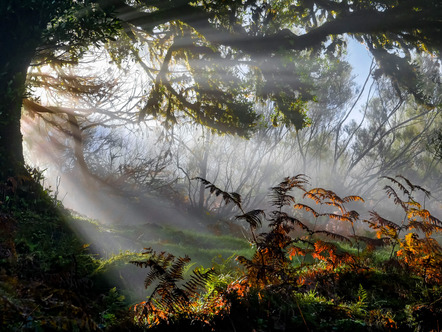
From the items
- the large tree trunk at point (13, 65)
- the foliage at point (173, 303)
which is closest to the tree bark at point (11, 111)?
the large tree trunk at point (13, 65)

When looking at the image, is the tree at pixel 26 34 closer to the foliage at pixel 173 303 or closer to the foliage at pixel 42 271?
the foliage at pixel 42 271

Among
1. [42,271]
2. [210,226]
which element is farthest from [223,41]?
[210,226]

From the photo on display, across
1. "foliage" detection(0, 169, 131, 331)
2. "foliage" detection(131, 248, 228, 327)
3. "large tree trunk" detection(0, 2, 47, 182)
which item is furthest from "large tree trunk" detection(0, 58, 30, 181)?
"foliage" detection(131, 248, 228, 327)

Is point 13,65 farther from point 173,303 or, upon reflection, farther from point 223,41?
point 173,303

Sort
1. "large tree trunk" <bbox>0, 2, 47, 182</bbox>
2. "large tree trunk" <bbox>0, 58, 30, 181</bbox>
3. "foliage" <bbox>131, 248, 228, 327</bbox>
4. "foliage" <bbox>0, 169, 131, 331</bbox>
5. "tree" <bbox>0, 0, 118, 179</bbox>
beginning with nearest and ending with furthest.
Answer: "foliage" <bbox>0, 169, 131, 331</bbox>
"foliage" <bbox>131, 248, 228, 327</bbox>
"tree" <bbox>0, 0, 118, 179</bbox>
"large tree trunk" <bbox>0, 2, 47, 182</bbox>
"large tree trunk" <bbox>0, 58, 30, 181</bbox>

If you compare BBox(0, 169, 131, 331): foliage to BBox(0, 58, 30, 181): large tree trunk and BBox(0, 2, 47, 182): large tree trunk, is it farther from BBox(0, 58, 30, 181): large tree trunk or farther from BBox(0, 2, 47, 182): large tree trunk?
BBox(0, 2, 47, 182): large tree trunk

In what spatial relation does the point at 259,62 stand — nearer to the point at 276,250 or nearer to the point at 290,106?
the point at 290,106

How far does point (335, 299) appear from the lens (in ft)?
10.6

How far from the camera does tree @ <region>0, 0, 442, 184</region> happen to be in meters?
5.63

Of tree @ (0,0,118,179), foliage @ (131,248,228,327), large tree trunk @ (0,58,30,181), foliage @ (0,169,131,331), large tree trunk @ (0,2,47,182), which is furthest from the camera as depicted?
large tree trunk @ (0,58,30,181)

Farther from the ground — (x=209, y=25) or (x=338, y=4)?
(x=338, y=4)

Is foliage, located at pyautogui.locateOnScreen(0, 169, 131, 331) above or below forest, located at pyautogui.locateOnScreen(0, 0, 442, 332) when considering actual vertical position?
below

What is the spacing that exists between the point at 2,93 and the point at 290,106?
6012 millimetres

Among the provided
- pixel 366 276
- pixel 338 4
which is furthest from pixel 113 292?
pixel 338 4
